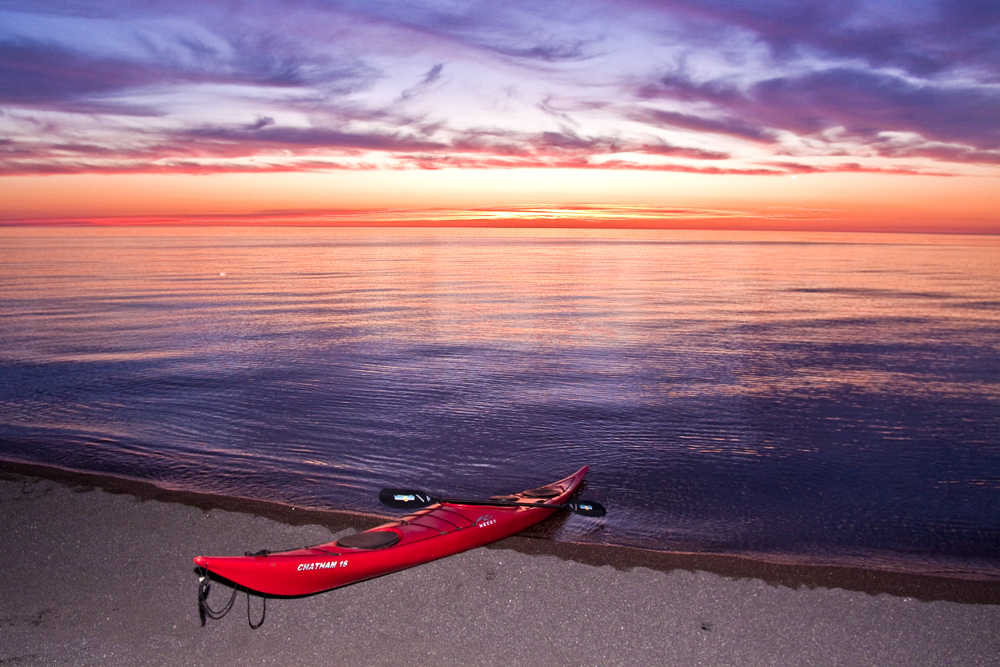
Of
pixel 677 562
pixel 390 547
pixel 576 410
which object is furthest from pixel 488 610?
pixel 576 410

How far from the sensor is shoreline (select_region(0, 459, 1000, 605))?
803 centimetres

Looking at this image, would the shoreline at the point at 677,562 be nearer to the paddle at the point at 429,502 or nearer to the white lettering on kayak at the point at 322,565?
the paddle at the point at 429,502

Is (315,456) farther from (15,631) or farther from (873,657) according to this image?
(873,657)

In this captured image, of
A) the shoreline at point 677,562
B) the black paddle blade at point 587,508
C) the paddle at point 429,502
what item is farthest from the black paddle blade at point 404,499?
the black paddle blade at point 587,508

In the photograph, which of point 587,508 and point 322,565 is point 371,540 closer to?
point 322,565

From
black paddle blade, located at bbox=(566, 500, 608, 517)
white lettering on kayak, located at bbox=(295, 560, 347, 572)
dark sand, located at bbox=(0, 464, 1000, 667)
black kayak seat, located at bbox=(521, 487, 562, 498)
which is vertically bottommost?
dark sand, located at bbox=(0, 464, 1000, 667)

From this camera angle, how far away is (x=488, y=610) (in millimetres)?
7477

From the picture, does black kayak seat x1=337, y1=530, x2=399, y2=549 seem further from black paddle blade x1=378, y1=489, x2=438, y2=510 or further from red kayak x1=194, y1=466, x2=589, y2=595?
black paddle blade x1=378, y1=489, x2=438, y2=510

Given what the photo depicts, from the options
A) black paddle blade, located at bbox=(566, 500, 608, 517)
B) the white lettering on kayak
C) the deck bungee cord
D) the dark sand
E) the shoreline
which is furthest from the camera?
black paddle blade, located at bbox=(566, 500, 608, 517)

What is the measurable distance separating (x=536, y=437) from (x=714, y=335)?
1393 centimetres

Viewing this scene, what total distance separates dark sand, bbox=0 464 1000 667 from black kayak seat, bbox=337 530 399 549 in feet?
1.56

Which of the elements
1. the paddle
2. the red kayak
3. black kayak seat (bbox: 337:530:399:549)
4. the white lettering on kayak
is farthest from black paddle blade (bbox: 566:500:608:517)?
the white lettering on kayak

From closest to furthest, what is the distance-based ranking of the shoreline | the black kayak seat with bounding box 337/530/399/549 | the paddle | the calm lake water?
the black kayak seat with bounding box 337/530/399/549 → the shoreline → the paddle → the calm lake water

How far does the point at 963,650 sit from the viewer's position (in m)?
6.80
